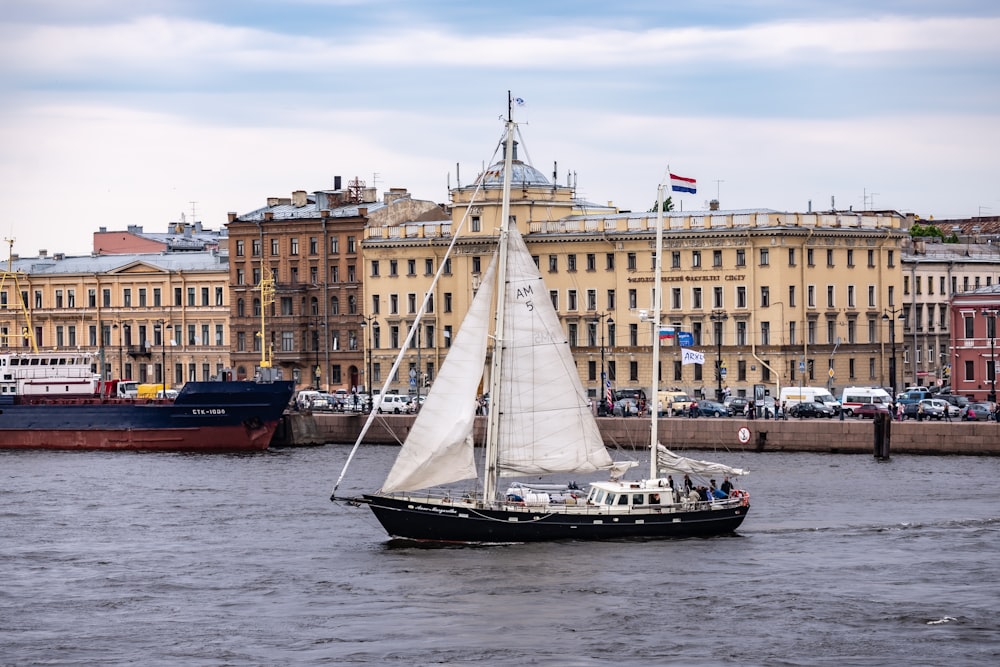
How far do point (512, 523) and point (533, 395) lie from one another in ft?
10.9

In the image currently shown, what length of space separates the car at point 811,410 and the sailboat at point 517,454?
3535 cm

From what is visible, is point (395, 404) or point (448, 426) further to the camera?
point (395, 404)

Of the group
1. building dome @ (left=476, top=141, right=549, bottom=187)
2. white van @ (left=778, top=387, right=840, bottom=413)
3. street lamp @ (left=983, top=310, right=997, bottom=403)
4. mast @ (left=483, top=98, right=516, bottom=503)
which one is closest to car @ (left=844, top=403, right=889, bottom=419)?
white van @ (left=778, top=387, right=840, bottom=413)

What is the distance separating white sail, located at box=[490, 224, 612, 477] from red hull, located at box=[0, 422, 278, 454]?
4073 centimetres

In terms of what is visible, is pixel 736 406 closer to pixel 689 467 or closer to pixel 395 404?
pixel 395 404

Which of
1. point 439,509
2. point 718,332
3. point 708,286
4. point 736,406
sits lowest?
point 439,509

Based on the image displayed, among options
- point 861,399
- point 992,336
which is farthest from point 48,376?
point 992,336

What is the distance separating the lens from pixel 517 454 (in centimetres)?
5303

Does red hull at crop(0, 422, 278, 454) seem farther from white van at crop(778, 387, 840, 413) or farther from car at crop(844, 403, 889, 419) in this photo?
car at crop(844, 403, 889, 419)

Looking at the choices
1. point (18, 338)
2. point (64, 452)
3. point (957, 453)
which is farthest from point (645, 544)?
point (18, 338)

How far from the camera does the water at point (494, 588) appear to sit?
40625mm

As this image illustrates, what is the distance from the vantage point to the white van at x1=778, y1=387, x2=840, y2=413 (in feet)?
301

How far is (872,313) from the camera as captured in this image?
10856 cm

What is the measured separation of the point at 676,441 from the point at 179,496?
24038 millimetres
